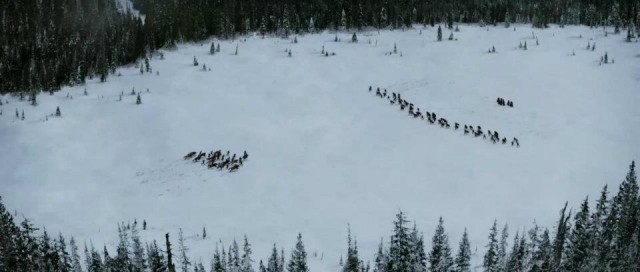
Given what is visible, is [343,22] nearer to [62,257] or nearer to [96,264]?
[62,257]

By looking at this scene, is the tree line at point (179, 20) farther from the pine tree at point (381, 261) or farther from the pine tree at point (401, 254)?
the pine tree at point (401, 254)

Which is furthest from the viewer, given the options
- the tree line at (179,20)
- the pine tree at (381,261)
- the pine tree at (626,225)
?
the tree line at (179,20)

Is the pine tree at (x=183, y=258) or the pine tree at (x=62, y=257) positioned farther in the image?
the pine tree at (x=62, y=257)

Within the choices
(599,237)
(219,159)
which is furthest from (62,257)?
(599,237)

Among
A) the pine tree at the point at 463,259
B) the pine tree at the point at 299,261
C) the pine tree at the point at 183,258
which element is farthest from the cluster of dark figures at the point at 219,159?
the pine tree at the point at 463,259

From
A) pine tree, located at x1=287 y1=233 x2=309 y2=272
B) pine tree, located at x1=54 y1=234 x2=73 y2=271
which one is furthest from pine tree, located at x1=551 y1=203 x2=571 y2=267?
pine tree, located at x1=54 y1=234 x2=73 y2=271

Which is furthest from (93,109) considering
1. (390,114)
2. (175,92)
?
(390,114)
